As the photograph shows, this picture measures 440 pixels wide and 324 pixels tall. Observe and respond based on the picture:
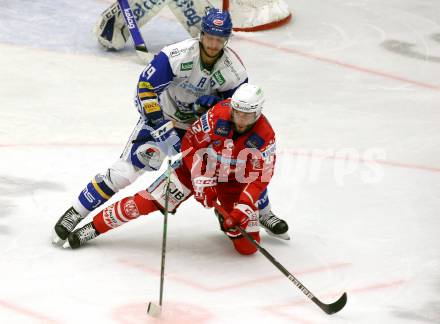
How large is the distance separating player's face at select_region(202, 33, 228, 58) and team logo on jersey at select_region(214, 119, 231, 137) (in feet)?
1.35

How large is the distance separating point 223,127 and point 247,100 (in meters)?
0.25

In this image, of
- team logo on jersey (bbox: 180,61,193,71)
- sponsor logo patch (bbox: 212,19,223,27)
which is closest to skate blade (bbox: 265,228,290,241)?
team logo on jersey (bbox: 180,61,193,71)

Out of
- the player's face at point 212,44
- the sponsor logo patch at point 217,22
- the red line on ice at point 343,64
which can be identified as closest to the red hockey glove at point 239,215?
the player's face at point 212,44

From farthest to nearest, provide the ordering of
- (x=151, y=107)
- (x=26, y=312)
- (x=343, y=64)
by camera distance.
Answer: (x=343, y=64)
(x=151, y=107)
(x=26, y=312)

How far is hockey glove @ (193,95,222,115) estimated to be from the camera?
5.15 metres

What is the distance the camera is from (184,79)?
5.18m

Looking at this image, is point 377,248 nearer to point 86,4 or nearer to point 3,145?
point 3,145

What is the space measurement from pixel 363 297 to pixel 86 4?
6.03 meters

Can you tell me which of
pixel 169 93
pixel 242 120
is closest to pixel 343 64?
pixel 169 93

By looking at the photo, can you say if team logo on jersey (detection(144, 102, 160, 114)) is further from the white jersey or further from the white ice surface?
the white ice surface

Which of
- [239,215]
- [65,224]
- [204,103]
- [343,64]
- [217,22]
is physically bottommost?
[343,64]

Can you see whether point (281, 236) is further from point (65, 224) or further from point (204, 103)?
point (65, 224)

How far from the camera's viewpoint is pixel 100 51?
8742 mm

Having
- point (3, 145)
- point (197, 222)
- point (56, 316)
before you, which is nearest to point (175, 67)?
point (197, 222)
